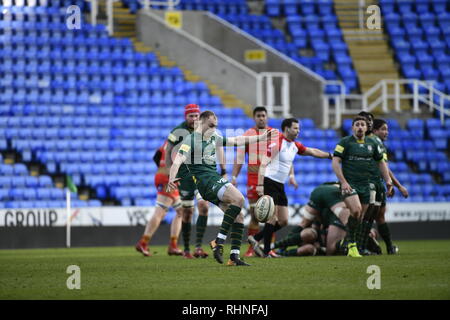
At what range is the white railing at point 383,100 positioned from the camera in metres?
25.1

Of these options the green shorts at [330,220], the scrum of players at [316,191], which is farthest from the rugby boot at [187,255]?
the green shorts at [330,220]

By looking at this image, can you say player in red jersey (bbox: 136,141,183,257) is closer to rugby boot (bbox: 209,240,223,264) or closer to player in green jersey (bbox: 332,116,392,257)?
player in green jersey (bbox: 332,116,392,257)

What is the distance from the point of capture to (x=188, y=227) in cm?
1533

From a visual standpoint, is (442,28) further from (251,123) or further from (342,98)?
(251,123)

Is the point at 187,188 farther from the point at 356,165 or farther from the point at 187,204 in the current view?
the point at 356,165

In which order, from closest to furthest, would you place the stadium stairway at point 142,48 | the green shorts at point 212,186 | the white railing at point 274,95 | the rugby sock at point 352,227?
the green shorts at point 212,186 → the rugby sock at point 352,227 → the white railing at point 274,95 → the stadium stairway at point 142,48

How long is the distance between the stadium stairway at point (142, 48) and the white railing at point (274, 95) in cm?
67

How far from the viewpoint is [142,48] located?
26828 mm

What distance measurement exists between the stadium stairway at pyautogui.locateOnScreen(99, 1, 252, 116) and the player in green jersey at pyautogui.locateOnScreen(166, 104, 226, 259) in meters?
10.4

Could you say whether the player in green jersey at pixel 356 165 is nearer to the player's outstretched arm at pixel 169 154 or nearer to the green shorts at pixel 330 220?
the green shorts at pixel 330 220

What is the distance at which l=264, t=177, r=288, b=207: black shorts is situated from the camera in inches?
561

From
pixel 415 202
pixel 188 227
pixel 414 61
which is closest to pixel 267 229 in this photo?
pixel 188 227
